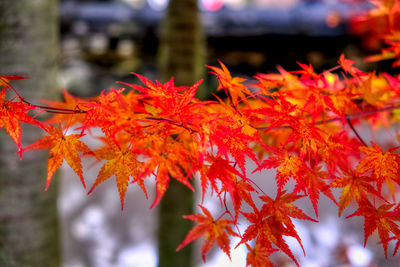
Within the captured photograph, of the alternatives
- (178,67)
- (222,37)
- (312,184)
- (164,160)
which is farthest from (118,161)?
(222,37)

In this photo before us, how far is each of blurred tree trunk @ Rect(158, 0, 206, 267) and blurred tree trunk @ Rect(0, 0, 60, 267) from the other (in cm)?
77

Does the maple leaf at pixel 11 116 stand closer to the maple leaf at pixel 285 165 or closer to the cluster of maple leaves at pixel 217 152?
the cluster of maple leaves at pixel 217 152

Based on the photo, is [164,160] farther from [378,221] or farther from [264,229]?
[378,221]

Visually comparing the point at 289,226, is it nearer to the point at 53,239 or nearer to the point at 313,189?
the point at 313,189

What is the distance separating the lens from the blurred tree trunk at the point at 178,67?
2217 millimetres

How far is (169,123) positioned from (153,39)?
8.08 meters

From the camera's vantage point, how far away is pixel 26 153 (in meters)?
1.67

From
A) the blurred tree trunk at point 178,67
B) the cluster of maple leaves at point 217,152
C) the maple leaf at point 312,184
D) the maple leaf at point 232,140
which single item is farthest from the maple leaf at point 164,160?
the blurred tree trunk at point 178,67

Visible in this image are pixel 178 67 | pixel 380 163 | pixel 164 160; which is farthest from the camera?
pixel 178 67

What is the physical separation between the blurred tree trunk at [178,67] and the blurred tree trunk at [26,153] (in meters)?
0.77

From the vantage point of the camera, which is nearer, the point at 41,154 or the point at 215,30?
the point at 41,154

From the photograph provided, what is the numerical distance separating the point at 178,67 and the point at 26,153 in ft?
3.61

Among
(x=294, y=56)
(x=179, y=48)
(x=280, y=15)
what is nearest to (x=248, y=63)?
(x=294, y=56)

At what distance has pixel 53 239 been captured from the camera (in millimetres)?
1865
